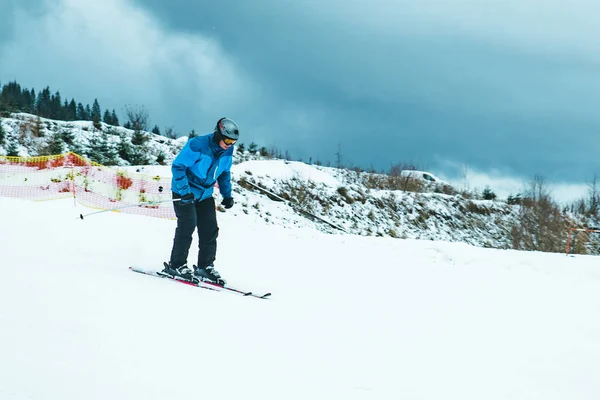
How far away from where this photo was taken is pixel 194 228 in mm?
5539

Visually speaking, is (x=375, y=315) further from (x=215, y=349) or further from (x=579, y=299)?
(x=579, y=299)

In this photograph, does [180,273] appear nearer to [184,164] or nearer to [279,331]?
[184,164]

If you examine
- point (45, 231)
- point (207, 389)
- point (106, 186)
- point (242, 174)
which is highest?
point (242, 174)

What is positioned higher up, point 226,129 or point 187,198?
point 226,129

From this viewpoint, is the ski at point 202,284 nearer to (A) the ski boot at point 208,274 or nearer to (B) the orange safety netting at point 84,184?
(A) the ski boot at point 208,274

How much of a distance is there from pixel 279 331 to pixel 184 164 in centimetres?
251

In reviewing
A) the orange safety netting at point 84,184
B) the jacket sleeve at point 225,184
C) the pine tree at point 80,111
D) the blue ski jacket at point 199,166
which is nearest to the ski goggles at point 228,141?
the blue ski jacket at point 199,166

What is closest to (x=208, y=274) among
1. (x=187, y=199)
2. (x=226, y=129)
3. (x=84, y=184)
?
(x=187, y=199)

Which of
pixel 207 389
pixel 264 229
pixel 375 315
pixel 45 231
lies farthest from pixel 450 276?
pixel 45 231

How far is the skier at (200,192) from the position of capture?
5324 mm

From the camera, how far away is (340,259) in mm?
8406

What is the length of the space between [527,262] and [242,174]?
42.1 feet

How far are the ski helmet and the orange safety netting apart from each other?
29.3 feet

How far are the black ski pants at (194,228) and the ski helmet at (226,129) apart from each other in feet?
2.90
